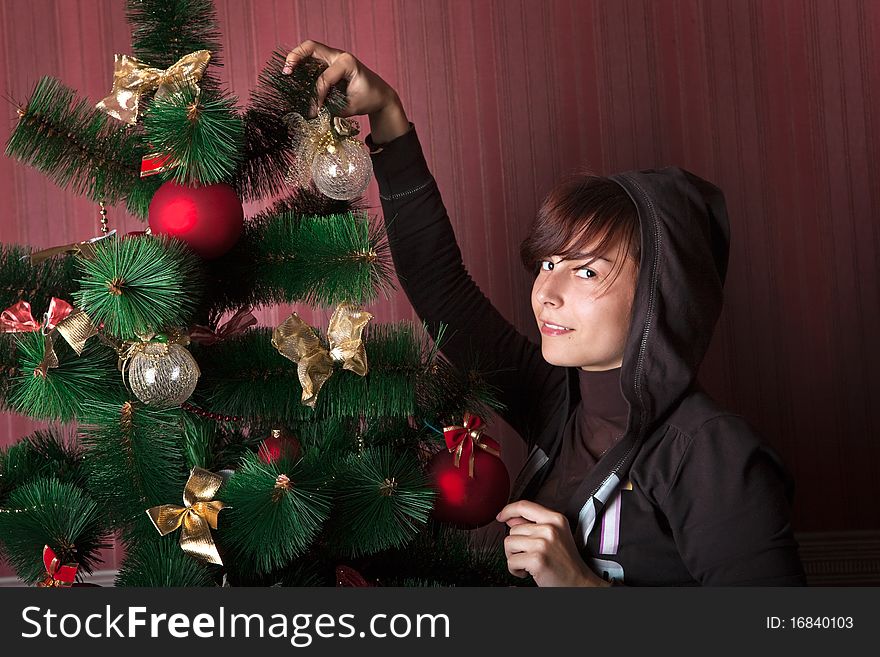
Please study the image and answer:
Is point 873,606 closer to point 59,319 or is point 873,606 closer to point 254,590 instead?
point 254,590

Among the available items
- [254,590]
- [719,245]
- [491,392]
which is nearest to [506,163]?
[719,245]

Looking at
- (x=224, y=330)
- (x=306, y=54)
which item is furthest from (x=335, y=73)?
(x=224, y=330)

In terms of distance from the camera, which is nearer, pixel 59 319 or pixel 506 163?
pixel 59 319

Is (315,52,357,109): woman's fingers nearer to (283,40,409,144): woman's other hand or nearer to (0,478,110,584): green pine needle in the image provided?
(283,40,409,144): woman's other hand

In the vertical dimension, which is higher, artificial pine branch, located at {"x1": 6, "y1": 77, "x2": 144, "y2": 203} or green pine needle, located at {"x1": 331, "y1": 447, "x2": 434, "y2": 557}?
artificial pine branch, located at {"x1": 6, "y1": 77, "x2": 144, "y2": 203}

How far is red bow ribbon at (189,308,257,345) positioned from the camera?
2.49 ft

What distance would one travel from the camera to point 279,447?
0.77 metres

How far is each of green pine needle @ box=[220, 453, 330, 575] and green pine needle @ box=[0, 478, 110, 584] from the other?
0.48 ft

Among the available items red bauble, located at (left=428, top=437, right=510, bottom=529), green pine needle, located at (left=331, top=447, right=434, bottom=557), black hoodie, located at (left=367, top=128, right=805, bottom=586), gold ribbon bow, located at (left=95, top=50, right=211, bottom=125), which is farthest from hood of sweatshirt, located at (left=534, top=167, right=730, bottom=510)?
gold ribbon bow, located at (left=95, top=50, right=211, bottom=125)

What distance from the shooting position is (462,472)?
0.84 meters

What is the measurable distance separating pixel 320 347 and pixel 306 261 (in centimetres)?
8

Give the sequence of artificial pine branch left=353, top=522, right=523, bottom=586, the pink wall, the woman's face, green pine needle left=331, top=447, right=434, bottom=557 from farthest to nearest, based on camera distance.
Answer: the pink wall
the woman's face
artificial pine branch left=353, top=522, right=523, bottom=586
green pine needle left=331, top=447, right=434, bottom=557

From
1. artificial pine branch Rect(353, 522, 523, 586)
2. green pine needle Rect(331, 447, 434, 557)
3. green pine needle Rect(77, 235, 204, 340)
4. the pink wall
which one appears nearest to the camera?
green pine needle Rect(77, 235, 204, 340)

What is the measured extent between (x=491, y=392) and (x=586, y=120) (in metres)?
0.81
